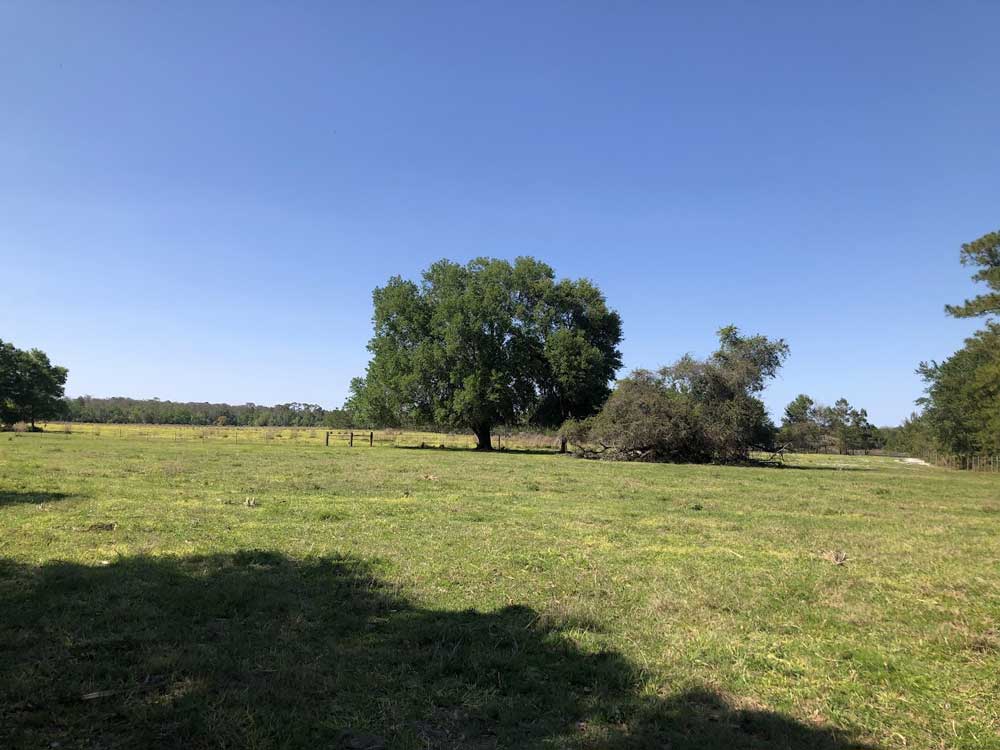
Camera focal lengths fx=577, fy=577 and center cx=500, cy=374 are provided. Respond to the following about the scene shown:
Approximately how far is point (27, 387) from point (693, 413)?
83151 millimetres

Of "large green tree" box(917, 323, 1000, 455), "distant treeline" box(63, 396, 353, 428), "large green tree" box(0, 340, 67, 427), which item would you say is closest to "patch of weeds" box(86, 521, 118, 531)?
"large green tree" box(917, 323, 1000, 455)

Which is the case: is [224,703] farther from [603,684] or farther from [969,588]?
[969,588]

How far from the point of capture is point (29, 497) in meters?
12.5

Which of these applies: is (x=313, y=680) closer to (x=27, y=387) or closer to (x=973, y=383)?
(x=973, y=383)

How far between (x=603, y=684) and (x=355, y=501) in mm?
9969

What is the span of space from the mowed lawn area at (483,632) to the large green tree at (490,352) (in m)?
36.0

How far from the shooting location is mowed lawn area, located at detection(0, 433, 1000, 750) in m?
3.77

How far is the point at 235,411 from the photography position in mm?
193375

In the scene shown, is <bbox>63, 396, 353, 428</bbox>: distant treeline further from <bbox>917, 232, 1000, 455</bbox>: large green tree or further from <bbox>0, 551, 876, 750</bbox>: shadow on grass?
<bbox>0, 551, 876, 750</bbox>: shadow on grass

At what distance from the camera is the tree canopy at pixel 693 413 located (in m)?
35.7

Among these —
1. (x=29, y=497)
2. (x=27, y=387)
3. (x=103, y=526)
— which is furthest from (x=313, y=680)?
(x=27, y=387)

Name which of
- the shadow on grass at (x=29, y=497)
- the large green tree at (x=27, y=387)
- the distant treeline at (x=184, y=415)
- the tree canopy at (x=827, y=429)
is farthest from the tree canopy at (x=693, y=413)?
the distant treeline at (x=184, y=415)

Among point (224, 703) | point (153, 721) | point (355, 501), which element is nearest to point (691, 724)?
point (224, 703)

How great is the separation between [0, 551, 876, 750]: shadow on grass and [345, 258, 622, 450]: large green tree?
4000cm
